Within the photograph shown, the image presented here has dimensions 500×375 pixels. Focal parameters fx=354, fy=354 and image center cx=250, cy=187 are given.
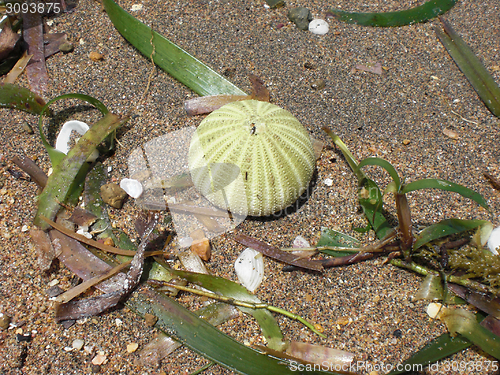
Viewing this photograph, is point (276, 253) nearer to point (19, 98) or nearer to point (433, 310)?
point (433, 310)

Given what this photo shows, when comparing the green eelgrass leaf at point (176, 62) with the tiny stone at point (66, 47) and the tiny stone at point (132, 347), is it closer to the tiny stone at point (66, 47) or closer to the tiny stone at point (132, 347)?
the tiny stone at point (66, 47)

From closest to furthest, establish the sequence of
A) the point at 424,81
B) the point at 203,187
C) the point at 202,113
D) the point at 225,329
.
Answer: the point at 225,329 → the point at 203,187 → the point at 202,113 → the point at 424,81

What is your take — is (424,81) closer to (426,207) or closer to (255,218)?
(426,207)

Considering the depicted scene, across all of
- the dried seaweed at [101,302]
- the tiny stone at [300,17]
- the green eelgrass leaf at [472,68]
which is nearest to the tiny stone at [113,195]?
the dried seaweed at [101,302]

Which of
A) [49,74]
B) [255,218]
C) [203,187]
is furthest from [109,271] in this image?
[49,74]

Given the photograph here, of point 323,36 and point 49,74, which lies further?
point 323,36

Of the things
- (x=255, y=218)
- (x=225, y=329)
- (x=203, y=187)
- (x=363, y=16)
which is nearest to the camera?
(x=225, y=329)

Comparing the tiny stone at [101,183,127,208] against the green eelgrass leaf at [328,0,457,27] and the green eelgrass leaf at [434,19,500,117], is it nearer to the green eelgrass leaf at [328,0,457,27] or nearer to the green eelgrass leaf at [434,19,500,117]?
the green eelgrass leaf at [328,0,457,27]
